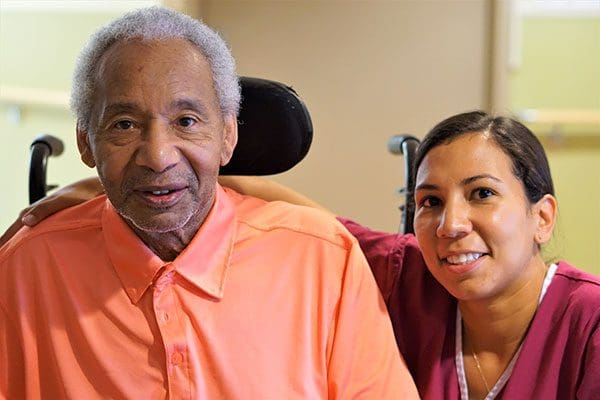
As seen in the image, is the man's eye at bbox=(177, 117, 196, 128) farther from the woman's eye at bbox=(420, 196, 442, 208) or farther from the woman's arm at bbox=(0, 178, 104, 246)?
the woman's eye at bbox=(420, 196, 442, 208)

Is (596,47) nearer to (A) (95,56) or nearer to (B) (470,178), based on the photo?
(B) (470,178)

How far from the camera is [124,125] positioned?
3.85 ft

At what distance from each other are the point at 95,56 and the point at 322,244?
0.53 metres

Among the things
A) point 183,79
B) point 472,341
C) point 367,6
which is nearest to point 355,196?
point 367,6

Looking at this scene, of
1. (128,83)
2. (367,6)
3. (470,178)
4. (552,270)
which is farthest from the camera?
(367,6)

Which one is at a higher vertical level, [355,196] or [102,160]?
[102,160]

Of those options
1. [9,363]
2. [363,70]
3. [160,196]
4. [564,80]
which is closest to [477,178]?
[160,196]

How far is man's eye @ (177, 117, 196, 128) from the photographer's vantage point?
1.18 metres

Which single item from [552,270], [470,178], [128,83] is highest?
[128,83]

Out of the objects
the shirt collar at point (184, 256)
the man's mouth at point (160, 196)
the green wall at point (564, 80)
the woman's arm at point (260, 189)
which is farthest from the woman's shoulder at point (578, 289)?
the green wall at point (564, 80)

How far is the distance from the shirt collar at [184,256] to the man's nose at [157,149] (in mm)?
180

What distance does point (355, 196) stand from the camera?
2889mm

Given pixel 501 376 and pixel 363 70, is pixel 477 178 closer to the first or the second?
pixel 501 376

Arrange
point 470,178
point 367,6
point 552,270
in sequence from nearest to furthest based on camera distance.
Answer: point 470,178 < point 552,270 < point 367,6
